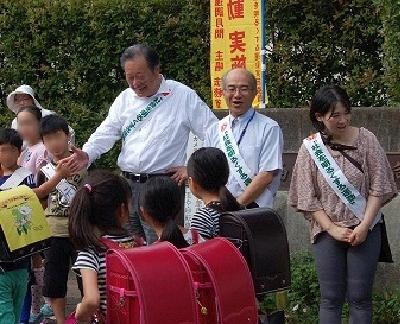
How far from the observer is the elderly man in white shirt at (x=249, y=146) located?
5406 mm

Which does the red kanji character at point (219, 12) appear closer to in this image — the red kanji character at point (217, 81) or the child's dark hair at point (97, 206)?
the red kanji character at point (217, 81)

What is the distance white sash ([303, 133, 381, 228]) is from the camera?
5129mm

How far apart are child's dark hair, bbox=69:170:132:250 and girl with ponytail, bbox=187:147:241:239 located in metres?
0.54

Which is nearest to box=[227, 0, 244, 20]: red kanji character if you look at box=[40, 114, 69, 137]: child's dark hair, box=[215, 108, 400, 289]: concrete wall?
box=[215, 108, 400, 289]: concrete wall

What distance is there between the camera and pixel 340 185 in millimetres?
5133

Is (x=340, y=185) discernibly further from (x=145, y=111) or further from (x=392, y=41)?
(x=392, y=41)

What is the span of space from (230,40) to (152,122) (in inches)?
99.5

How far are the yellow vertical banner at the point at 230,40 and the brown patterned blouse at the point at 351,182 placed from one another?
9.78 ft

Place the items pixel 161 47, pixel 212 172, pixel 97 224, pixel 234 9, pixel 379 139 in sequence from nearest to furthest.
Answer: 1. pixel 97 224
2. pixel 212 172
3. pixel 379 139
4. pixel 234 9
5. pixel 161 47

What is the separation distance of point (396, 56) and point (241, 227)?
10.0ft

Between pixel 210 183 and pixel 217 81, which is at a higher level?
pixel 217 81

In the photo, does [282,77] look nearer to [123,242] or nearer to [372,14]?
[372,14]

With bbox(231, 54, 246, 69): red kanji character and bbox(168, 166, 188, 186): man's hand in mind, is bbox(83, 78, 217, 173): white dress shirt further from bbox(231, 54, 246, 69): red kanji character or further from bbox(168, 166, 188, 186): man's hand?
→ bbox(231, 54, 246, 69): red kanji character

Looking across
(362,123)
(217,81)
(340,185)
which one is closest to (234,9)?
(217,81)
